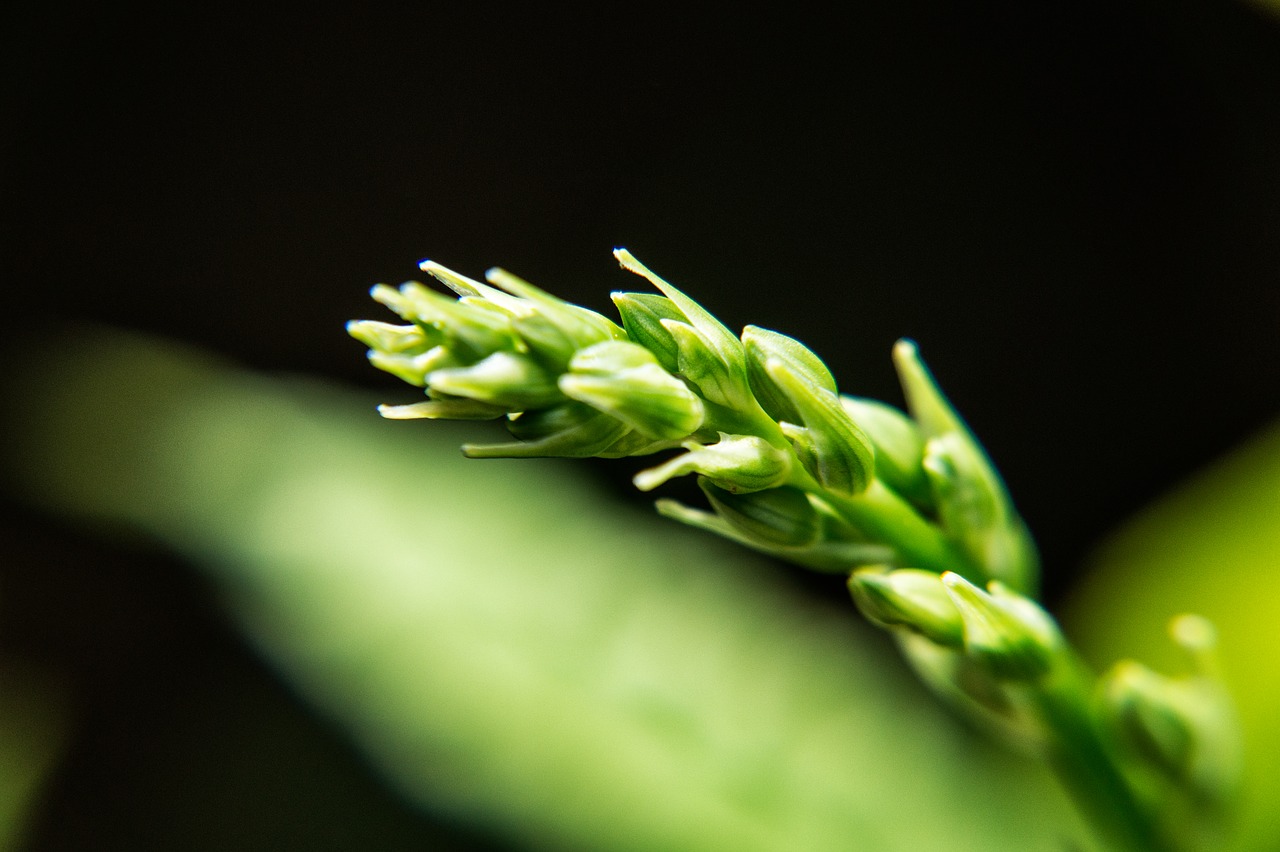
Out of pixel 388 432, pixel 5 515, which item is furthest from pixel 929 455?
pixel 5 515

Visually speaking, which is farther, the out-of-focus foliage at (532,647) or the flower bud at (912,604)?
the out-of-focus foliage at (532,647)

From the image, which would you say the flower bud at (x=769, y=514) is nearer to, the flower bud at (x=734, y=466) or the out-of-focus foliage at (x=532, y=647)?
the flower bud at (x=734, y=466)

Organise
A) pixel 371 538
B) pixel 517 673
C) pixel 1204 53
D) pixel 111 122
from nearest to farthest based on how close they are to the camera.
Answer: pixel 517 673
pixel 371 538
pixel 1204 53
pixel 111 122

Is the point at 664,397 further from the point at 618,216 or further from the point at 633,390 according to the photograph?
the point at 618,216

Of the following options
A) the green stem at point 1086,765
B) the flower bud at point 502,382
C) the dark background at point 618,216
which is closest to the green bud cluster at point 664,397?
the flower bud at point 502,382

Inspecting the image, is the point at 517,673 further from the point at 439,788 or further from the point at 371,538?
the point at 371,538

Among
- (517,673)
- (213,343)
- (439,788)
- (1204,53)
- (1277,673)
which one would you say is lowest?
(439,788)

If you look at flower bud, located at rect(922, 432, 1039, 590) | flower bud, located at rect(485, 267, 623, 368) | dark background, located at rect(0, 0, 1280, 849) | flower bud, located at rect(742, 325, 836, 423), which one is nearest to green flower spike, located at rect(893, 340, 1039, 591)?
flower bud, located at rect(922, 432, 1039, 590)
